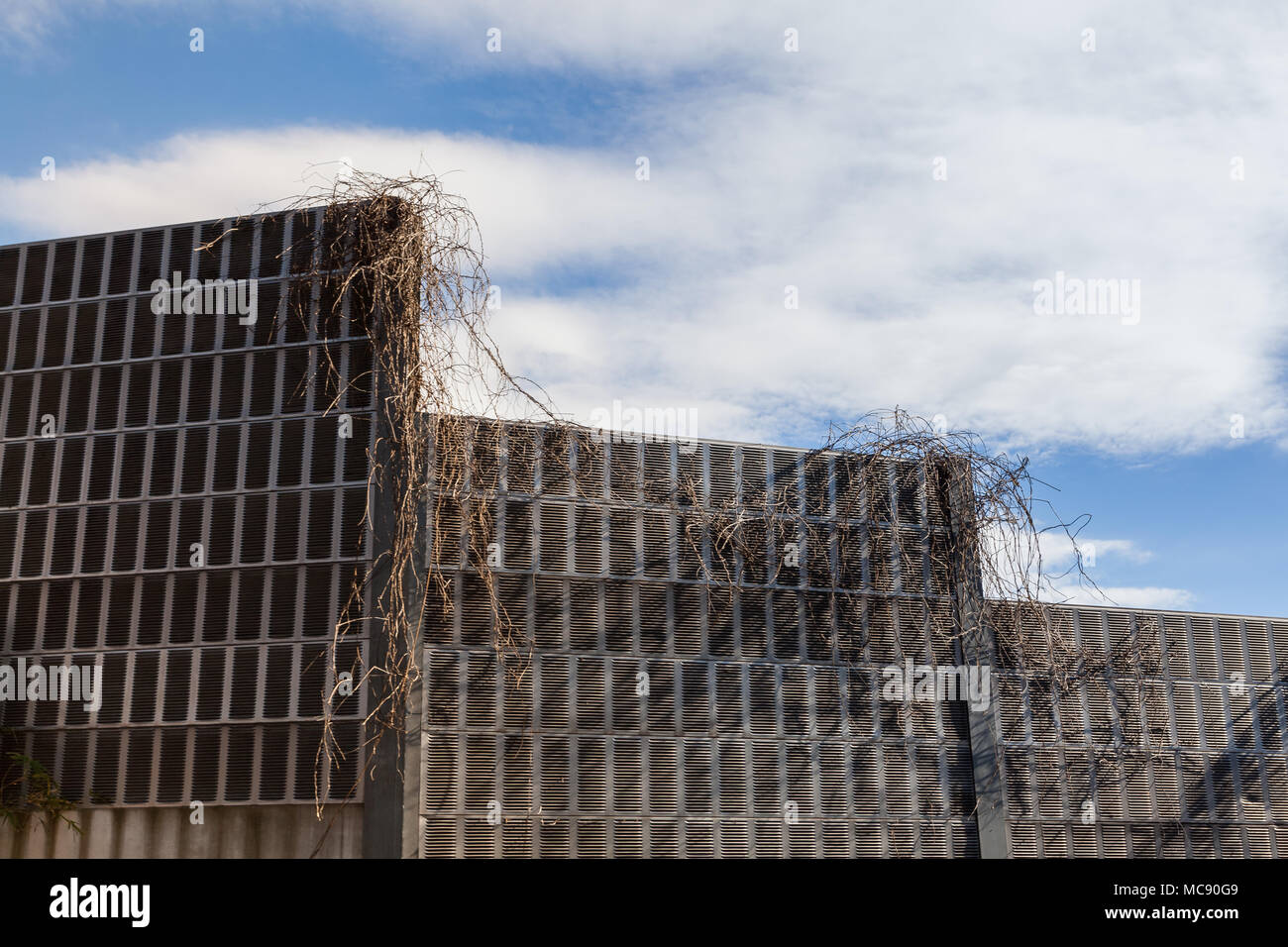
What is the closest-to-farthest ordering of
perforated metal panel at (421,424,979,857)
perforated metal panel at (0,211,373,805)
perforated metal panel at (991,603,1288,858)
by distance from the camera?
perforated metal panel at (0,211,373,805) → perforated metal panel at (421,424,979,857) → perforated metal panel at (991,603,1288,858)

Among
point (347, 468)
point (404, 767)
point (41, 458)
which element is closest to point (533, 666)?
point (404, 767)

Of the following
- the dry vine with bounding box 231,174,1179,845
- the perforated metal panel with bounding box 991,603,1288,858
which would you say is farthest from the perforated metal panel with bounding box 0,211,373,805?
the perforated metal panel with bounding box 991,603,1288,858

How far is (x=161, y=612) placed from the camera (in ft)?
29.7

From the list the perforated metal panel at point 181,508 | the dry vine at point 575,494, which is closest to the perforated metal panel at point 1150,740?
the dry vine at point 575,494

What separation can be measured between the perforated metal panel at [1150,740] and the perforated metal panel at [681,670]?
75 centimetres

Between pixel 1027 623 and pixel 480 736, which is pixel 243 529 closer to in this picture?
pixel 480 736

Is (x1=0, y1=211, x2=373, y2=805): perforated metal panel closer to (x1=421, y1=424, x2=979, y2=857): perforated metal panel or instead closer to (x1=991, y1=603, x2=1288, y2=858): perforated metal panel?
(x1=421, y1=424, x2=979, y2=857): perforated metal panel

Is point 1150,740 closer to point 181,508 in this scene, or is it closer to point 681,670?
point 681,670

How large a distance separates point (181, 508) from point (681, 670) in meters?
4.16

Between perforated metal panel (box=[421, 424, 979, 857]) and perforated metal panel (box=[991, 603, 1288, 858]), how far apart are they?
0.75m

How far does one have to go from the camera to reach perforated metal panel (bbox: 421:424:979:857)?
8875 millimetres

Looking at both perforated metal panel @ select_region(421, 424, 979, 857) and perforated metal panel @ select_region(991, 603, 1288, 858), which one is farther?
perforated metal panel @ select_region(991, 603, 1288, 858)

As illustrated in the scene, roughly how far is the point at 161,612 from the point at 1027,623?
7288 mm

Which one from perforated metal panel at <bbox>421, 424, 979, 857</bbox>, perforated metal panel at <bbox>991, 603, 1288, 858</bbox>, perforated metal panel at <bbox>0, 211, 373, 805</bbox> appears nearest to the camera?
perforated metal panel at <bbox>0, 211, 373, 805</bbox>
